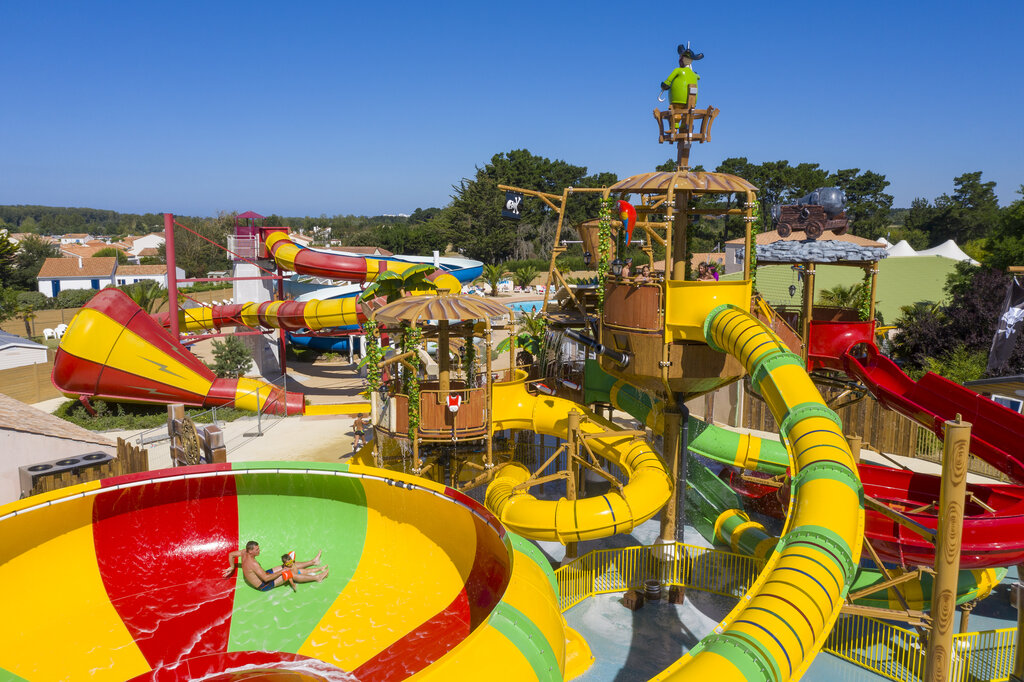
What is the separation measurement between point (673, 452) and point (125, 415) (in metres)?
18.5

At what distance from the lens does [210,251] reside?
7625 centimetres

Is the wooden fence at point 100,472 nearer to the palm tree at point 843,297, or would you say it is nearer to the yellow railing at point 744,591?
the yellow railing at point 744,591

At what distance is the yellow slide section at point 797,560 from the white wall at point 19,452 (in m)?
13.1

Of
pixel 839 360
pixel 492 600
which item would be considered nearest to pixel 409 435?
pixel 492 600

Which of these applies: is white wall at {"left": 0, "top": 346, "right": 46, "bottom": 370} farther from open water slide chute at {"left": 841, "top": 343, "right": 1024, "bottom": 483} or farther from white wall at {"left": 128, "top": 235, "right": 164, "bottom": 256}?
white wall at {"left": 128, "top": 235, "right": 164, "bottom": 256}

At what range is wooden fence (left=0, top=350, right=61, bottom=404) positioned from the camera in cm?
2466

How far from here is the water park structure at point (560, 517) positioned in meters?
6.36

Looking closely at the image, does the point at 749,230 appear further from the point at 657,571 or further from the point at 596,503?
the point at 657,571

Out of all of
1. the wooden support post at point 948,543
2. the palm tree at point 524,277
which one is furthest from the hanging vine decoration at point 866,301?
the palm tree at point 524,277

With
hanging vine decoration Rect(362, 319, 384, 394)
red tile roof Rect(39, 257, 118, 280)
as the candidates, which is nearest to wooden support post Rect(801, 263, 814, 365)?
hanging vine decoration Rect(362, 319, 384, 394)

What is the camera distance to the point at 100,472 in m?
13.2

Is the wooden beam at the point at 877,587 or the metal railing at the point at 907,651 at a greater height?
the wooden beam at the point at 877,587

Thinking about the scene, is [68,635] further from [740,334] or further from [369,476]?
[740,334]

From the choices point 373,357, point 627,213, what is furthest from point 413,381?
point 627,213
